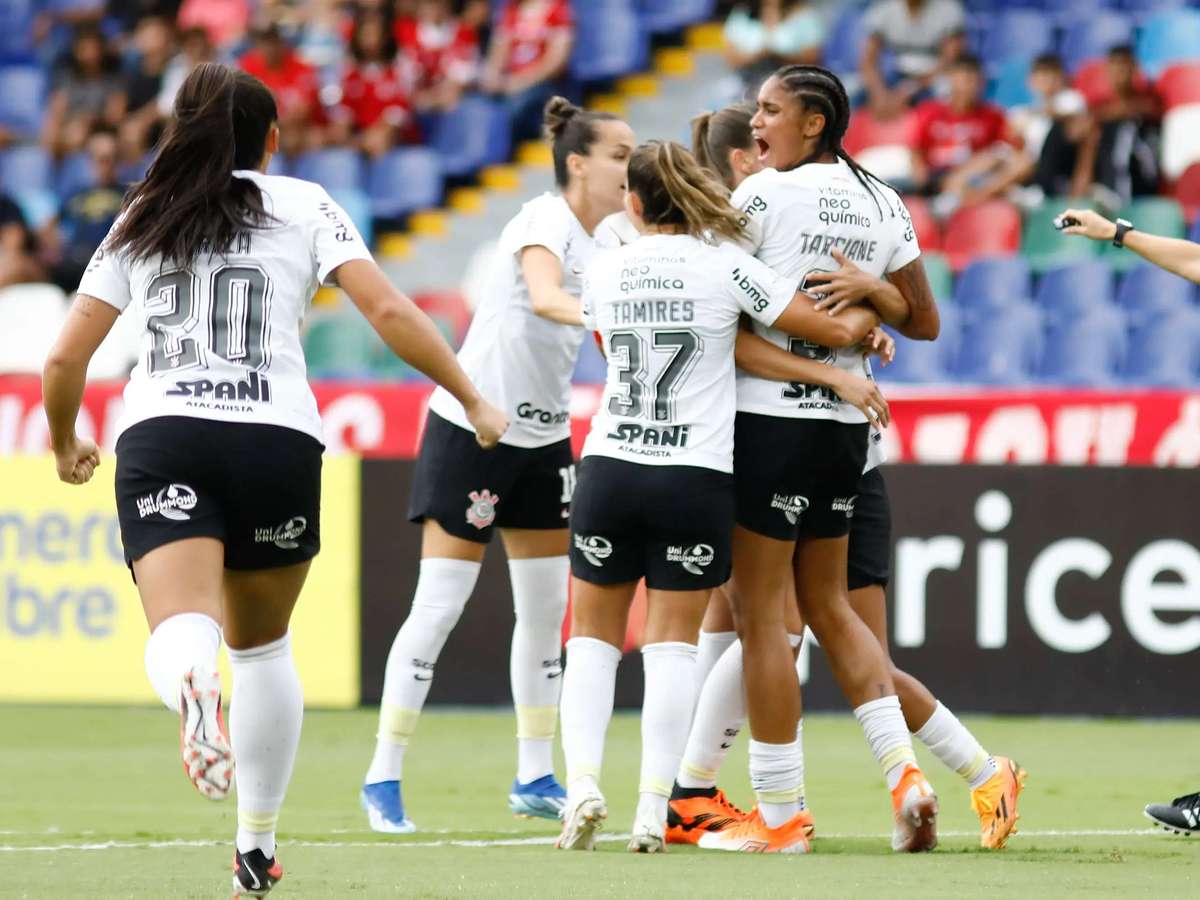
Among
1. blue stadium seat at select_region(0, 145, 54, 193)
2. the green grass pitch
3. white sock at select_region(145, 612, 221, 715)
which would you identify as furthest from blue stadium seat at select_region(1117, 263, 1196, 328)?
white sock at select_region(145, 612, 221, 715)

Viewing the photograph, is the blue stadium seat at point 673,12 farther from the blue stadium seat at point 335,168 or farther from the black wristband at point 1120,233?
the black wristband at point 1120,233

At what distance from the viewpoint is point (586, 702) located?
564 centimetres

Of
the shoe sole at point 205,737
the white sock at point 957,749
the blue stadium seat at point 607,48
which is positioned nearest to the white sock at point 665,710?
the white sock at point 957,749

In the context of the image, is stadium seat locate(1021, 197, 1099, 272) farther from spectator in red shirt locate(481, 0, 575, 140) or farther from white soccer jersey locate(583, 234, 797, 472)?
white soccer jersey locate(583, 234, 797, 472)

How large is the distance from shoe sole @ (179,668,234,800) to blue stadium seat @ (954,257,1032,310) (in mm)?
9737

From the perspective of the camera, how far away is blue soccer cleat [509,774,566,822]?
6.80 m

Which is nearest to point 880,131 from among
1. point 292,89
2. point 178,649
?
point 292,89

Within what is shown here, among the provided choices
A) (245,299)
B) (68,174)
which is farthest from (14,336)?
(245,299)

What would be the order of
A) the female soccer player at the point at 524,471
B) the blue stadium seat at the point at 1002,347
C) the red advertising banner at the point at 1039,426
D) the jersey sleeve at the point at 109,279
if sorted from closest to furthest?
the jersey sleeve at the point at 109,279
the female soccer player at the point at 524,471
the red advertising banner at the point at 1039,426
the blue stadium seat at the point at 1002,347

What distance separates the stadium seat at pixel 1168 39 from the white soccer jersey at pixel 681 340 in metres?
9.71

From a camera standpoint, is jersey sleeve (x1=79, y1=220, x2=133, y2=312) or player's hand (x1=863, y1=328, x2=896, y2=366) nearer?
jersey sleeve (x1=79, y1=220, x2=133, y2=312)

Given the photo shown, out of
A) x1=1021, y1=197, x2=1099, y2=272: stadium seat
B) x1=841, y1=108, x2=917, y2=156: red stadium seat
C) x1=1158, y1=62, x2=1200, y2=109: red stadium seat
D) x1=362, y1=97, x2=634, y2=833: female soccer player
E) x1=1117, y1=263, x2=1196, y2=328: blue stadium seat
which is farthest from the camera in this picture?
x1=841, y1=108, x2=917, y2=156: red stadium seat

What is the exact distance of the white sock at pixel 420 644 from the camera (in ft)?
22.1

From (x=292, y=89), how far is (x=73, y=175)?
75.6 inches
